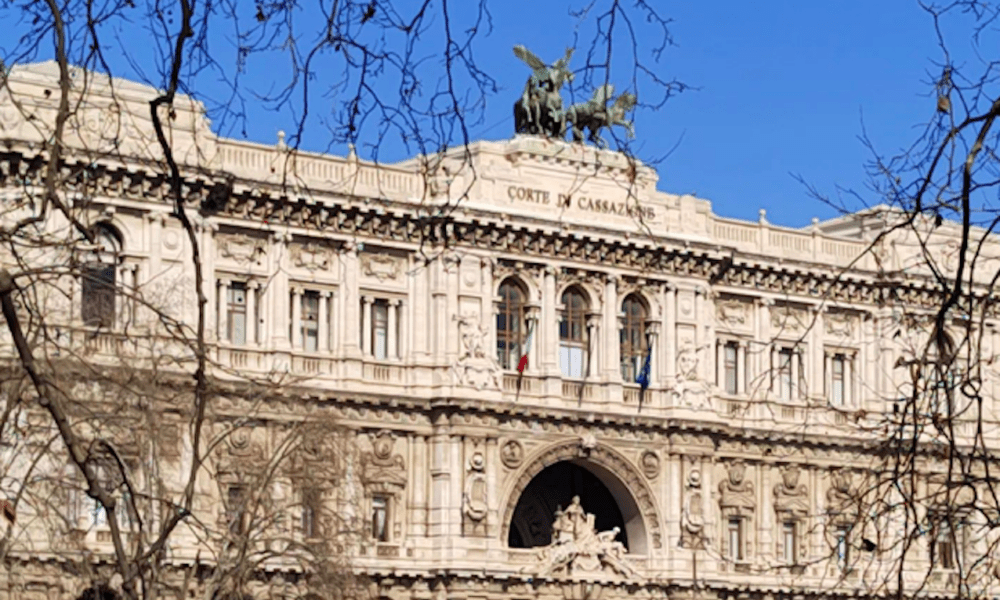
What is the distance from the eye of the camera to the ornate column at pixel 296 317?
61.5m

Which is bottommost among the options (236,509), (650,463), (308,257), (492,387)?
(236,509)

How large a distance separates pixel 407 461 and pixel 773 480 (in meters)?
12.7

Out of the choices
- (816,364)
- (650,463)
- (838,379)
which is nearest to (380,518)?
(650,463)

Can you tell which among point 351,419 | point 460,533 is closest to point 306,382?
point 351,419

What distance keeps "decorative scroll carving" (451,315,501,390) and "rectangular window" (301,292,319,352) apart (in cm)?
368

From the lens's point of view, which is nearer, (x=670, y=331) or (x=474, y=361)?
(x=474, y=361)

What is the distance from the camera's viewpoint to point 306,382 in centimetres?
6053

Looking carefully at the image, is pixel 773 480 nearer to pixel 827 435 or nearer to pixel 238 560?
pixel 827 435

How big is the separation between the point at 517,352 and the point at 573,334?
195 cm

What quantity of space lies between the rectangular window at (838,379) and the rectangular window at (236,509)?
21025 mm

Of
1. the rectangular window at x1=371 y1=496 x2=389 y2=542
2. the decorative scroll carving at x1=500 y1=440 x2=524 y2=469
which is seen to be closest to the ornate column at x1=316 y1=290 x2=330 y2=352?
the rectangular window at x1=371 y1=496 x2=389 y2=542

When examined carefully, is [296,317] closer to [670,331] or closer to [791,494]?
[670,331]

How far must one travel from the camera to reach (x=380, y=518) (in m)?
62.2

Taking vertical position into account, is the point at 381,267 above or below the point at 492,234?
below
